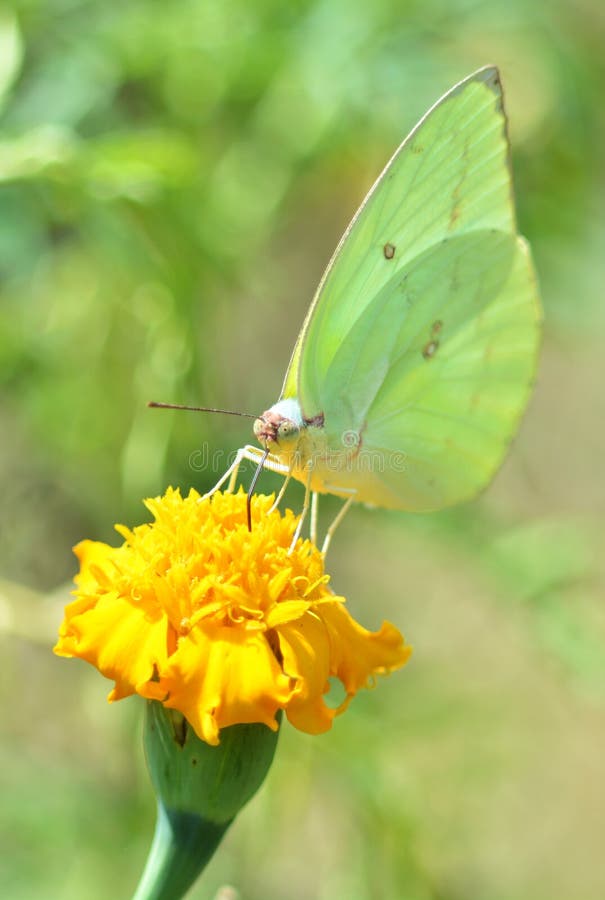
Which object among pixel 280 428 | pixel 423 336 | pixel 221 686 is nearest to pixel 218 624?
pixel 221 686

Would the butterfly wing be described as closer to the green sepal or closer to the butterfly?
the butterfly

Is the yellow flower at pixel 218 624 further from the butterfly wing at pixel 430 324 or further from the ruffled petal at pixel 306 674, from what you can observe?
the butterfly wing at pixel 430 324

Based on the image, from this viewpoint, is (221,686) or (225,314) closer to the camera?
(221,686)

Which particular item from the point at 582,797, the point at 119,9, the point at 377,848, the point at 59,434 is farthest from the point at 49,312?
the point at 582,797

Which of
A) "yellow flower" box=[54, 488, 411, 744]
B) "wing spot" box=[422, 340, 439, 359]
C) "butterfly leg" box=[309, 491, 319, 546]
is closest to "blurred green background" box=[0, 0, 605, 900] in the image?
"butterfly leg" box=[309, 491, 319, 546]

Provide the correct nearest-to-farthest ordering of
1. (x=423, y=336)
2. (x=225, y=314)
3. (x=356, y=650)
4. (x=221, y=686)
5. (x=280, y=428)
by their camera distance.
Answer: (x=221, y=686), (x=356, y=650), (x=280, y=428), (x=423, y=336), (x=225, y=314)

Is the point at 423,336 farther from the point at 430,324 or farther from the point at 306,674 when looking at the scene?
the point at 306,674

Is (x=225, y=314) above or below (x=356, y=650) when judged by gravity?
above
